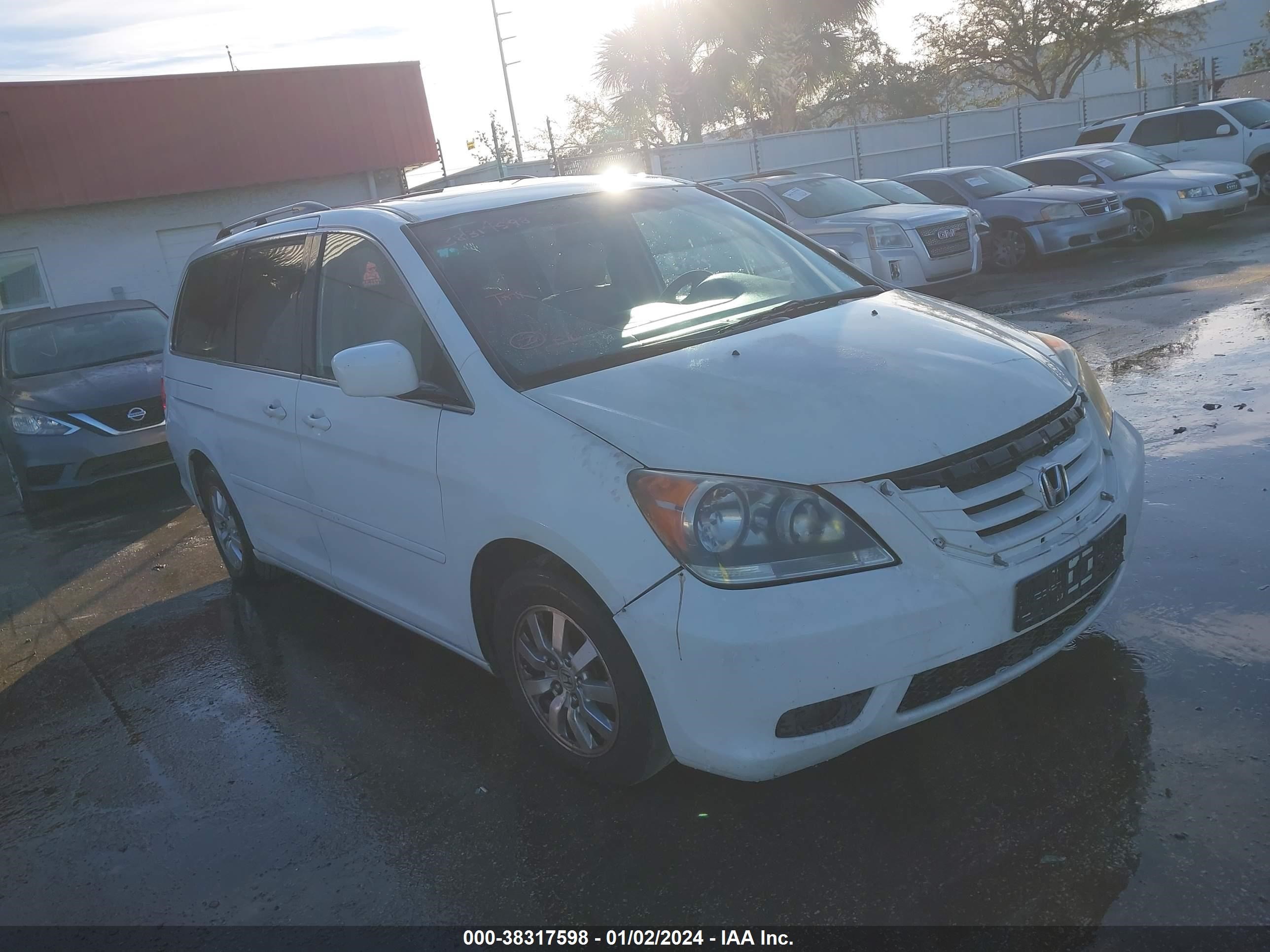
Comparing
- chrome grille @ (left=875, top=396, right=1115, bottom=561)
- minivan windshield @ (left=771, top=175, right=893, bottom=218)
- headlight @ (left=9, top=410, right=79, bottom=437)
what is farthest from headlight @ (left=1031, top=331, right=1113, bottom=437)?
minivan windshield @ (left=771, top=175, right=893, bottom=218)

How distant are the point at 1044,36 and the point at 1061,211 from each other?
25.2 meters

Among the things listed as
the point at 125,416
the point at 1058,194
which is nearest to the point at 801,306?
the point at 125,416

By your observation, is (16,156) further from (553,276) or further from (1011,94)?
(1011,94)

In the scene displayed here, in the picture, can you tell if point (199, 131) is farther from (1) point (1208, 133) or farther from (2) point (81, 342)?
(1) point (1208, 133)

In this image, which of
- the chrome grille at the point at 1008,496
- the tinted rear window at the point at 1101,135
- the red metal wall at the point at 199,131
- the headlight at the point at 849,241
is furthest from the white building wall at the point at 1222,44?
the chrome grille at the point at 1008,496

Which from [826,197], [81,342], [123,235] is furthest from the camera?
[123,235]

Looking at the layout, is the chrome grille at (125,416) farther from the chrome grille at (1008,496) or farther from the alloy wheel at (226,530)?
the chrome grille at (1008,496)

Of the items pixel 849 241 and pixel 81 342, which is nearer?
pixel 81 342

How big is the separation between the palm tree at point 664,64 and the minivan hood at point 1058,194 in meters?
19.3

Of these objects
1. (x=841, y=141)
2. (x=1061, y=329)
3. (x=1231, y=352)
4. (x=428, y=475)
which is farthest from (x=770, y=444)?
(x=841, y=141)

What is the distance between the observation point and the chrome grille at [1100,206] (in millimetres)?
14125

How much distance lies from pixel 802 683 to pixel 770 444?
0.63 metres

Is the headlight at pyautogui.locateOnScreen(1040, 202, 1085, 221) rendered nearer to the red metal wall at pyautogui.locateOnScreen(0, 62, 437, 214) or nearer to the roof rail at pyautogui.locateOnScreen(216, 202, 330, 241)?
the red metal wall at pyautogui.locateOnScreen(0, 62, 437, 214)

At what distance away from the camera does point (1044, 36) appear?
116 ft
